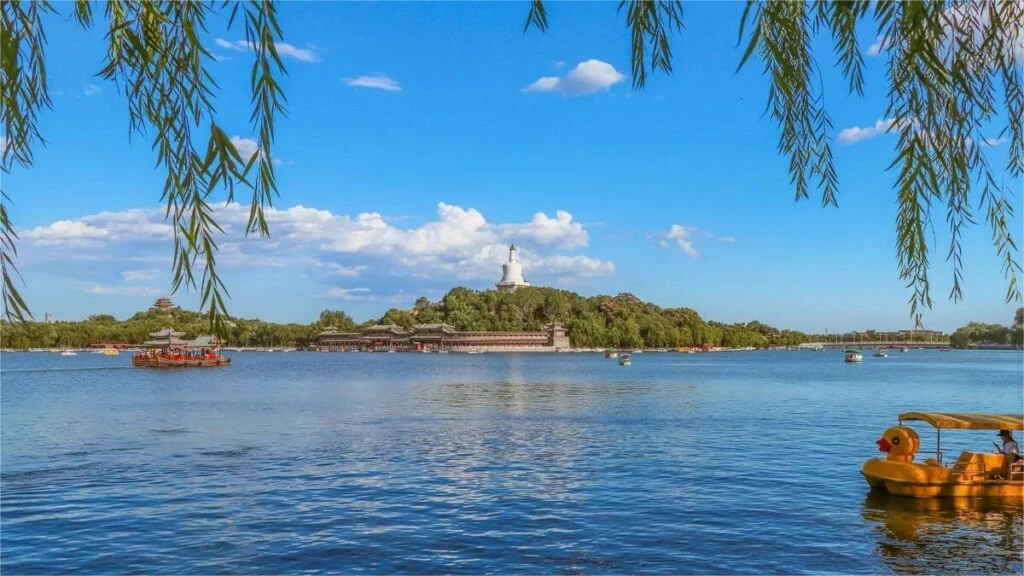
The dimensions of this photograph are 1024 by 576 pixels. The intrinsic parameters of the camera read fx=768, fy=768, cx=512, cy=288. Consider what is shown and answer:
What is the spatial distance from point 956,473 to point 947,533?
3.10 meters

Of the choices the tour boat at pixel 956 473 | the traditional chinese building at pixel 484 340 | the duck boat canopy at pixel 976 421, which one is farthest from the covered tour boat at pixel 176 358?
the traditional chinese building at pixel 484 340

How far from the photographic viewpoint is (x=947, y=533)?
15883 millimetres

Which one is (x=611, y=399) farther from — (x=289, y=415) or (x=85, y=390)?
(x=85, y=390)

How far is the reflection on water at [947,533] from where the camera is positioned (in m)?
13.9

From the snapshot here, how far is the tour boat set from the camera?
59.8 feet

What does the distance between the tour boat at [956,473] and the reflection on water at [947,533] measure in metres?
0.22

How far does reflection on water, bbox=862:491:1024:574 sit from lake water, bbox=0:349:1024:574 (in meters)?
0.06

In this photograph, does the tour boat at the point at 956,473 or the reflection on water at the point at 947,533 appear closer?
the reflection on water at the point at 947,533

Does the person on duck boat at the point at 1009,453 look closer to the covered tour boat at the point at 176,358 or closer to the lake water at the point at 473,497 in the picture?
the lake water at the point at 473,497

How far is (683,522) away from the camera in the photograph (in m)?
16.6

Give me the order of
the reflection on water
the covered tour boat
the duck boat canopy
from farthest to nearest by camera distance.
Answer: the covered tour boat → the duck boat canopy → the reflection on water

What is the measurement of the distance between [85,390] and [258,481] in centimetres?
4468

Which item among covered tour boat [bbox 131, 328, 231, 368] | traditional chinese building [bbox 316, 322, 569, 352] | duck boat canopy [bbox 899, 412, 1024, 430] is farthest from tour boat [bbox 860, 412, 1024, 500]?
traditional chinese building [bbox 316, 322, 569, 352]

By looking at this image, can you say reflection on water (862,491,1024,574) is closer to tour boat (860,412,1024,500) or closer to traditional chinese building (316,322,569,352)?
tour boat (860,412,1024,500)
